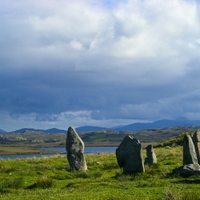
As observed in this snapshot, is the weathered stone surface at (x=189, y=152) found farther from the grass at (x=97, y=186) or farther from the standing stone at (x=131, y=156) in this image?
the standing stone at (x=131, y=156)

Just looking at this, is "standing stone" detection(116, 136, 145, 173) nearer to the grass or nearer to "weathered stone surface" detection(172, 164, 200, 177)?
the grass

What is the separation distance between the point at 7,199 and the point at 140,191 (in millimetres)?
6309

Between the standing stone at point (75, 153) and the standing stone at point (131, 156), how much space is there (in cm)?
444

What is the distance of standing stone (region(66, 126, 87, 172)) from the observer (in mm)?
34062

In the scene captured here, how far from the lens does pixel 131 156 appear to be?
1196 inches

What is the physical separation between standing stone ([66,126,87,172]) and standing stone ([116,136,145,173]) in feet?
14.6

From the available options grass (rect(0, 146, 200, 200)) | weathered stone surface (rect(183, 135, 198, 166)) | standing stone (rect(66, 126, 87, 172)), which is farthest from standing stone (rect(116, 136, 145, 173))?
standing stone (rect(66, 126, 87, 172))

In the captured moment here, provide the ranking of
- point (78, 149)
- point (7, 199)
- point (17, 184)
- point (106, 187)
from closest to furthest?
point (7, 199), point (106, 187), point (17, 184), point (78, 149)

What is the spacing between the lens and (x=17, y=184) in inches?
962

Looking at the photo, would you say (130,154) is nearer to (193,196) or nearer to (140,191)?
(140,191)

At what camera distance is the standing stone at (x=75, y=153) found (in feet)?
112

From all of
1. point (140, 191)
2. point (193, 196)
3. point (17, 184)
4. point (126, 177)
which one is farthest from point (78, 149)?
point (193, 196)

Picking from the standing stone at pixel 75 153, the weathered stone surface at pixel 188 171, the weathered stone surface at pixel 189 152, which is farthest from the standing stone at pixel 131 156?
the standing stone at pixel 75 153

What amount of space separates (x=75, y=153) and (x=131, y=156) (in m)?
6.19
